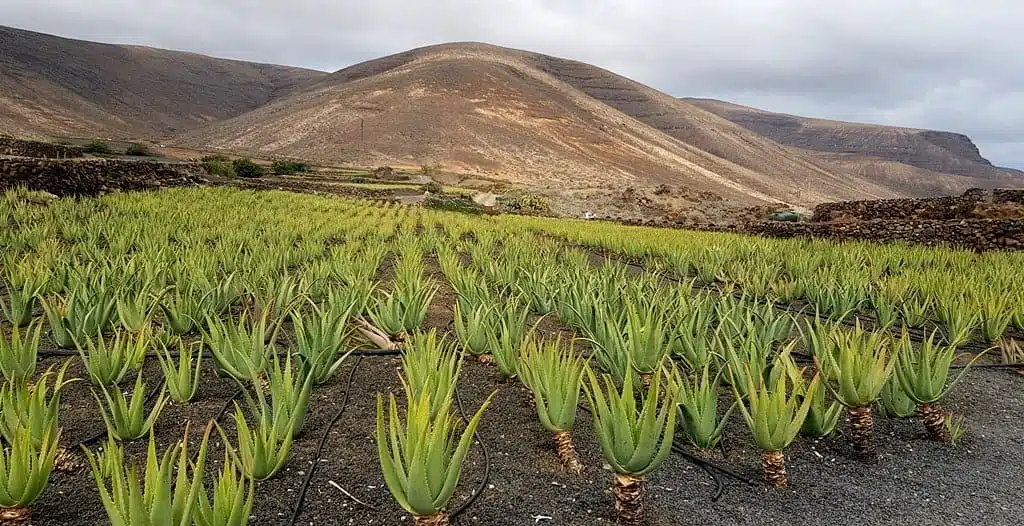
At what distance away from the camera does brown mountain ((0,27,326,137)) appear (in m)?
76.1

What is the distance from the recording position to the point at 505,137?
240ft

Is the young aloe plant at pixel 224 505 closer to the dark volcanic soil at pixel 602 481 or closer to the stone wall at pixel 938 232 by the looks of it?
the dark volcanic soil at pixel 602 481

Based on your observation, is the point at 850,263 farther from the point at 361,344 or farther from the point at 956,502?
the point at 361,344

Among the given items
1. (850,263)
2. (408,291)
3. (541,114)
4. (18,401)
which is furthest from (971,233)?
(541,114)

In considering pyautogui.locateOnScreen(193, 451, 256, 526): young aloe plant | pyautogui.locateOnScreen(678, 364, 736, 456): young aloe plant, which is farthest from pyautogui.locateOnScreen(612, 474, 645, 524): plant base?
pyautogui.locateOnScreen(193, 451, 256, 526): young aloe plant

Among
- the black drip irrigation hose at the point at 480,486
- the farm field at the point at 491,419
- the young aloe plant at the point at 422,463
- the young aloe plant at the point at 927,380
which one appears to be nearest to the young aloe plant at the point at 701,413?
the farm field at the point at 491,419

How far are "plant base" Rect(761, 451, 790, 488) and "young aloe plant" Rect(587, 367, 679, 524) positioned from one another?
624 millimetres

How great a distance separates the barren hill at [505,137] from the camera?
6469cm

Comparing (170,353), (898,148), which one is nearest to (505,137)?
(170,353)

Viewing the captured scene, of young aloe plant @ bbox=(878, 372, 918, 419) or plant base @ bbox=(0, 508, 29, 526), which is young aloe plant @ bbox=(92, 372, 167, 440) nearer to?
plant base @ bbox=(0, 508, 29, 526)

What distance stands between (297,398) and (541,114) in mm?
86919

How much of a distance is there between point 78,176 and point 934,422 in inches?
754

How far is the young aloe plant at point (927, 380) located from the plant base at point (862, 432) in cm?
32

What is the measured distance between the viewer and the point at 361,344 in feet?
13.4
